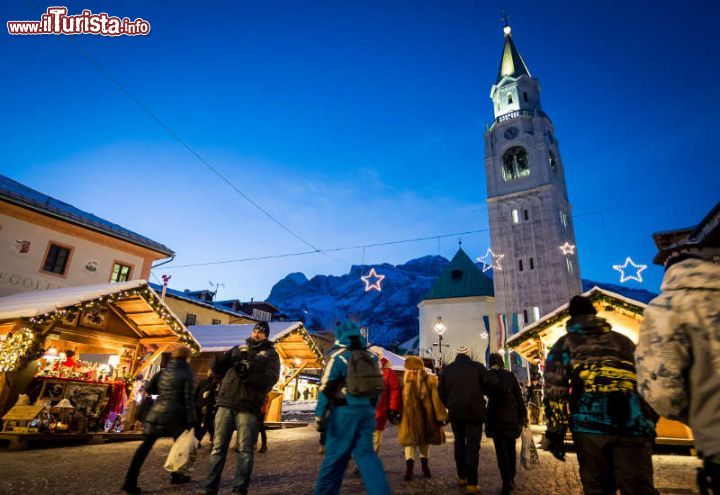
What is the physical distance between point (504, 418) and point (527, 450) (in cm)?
317

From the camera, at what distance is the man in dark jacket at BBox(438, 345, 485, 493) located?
5.32 meters

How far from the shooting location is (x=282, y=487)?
5.26 m

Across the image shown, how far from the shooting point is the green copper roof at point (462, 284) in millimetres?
51250

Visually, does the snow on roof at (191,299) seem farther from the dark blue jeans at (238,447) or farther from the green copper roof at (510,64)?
the green copper roof at (510,64)

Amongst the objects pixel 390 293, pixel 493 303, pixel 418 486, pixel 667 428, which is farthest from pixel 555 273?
pixel 390 293

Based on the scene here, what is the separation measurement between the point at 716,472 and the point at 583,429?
3.40ft

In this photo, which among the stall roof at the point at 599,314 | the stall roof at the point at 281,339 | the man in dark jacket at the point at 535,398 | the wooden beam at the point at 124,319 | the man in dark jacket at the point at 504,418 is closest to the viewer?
the man in dark jacket at the point at 504,418

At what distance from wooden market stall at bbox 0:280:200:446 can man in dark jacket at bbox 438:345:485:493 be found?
28.8 ft

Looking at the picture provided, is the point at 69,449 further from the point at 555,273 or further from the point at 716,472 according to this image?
the point at 555,273

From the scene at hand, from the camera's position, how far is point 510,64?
58688 mm

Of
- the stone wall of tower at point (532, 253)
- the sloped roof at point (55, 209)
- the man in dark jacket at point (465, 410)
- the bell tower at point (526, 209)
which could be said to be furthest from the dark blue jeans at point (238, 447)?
the stone wall of tower at point (532, 253)

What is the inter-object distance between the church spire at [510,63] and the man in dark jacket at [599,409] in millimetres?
62419

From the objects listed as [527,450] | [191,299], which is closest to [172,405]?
[527,450]

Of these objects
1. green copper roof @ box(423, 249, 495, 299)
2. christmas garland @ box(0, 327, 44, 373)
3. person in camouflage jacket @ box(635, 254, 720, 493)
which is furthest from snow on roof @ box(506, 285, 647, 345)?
green copper roof @ box(423, 249, 495, 299)
